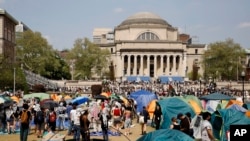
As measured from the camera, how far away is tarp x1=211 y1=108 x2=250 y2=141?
17.2 meters

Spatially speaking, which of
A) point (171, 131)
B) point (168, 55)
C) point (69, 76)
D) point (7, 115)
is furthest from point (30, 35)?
point (171, 131)

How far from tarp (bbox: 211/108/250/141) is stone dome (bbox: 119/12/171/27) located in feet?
338

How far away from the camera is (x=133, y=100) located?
32.0 metres

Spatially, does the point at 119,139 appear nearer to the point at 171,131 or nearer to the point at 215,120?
the point at 215,120

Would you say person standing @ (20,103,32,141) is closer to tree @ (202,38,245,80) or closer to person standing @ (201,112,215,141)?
person standing @ (201,112,215,141)

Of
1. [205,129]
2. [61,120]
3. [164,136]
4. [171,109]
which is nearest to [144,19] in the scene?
[61,120]

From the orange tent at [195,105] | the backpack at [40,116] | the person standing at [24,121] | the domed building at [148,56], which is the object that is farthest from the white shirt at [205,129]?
the domed building at [148,56]

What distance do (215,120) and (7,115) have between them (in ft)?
34.3

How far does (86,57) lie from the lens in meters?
95.6

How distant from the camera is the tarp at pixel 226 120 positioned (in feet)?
56.4

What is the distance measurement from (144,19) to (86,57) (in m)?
32.3

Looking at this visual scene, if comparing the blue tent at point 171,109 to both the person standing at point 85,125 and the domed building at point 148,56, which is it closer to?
the person standing at point 85,125

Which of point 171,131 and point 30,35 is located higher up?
point 30,35

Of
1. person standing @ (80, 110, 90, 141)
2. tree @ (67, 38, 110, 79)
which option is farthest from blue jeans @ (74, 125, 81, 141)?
tree @ (67, 38, 110, 79)
